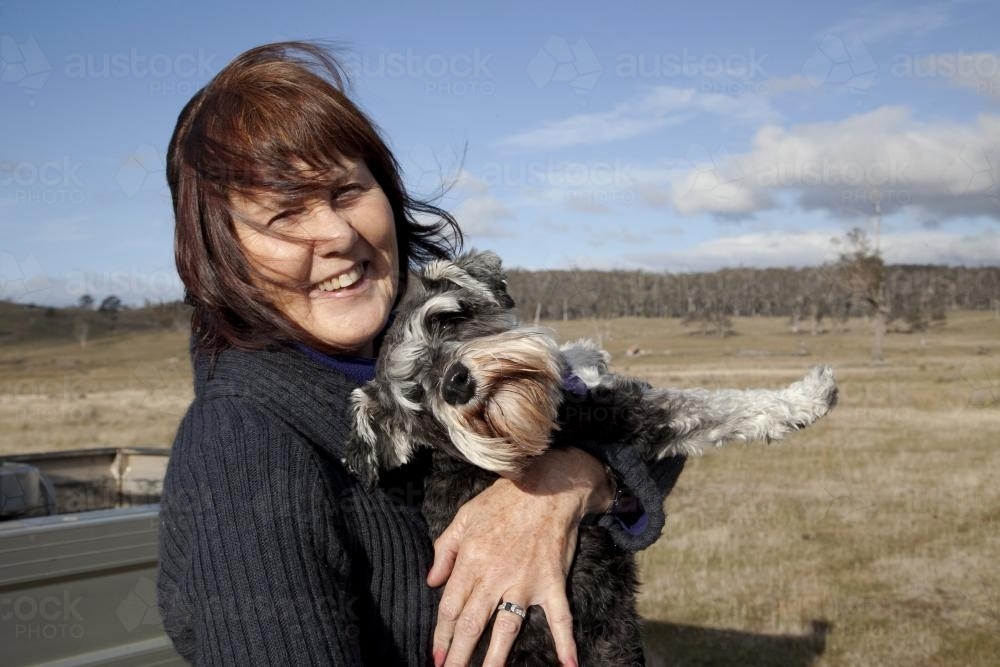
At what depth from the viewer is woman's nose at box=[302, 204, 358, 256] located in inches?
104

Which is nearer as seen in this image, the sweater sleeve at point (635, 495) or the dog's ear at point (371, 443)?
the dog's ear at point (371, 443)

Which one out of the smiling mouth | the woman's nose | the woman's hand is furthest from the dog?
the woman's nose

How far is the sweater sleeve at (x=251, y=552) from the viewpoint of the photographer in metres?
2.06

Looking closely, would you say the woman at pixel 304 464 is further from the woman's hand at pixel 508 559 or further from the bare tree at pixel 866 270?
the bare tree at pixel 866 270

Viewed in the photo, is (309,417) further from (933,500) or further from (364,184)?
(933,500)

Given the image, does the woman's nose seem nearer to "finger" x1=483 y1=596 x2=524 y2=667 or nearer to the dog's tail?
"finger" x1=483 y1=596 x2=524 y2=667

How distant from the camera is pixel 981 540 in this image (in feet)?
36.4

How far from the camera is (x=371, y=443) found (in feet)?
8.63

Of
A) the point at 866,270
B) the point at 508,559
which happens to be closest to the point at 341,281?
the point at 508,559

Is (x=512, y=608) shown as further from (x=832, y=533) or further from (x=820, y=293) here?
(x=820, y=293)

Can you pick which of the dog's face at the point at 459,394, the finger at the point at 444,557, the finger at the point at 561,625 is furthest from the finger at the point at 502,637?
the dog's face at the point at 459,394

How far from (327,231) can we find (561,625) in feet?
4.84

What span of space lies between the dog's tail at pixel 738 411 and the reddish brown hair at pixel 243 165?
1.61 m

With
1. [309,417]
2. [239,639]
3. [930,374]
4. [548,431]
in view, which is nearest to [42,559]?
[309,417]
